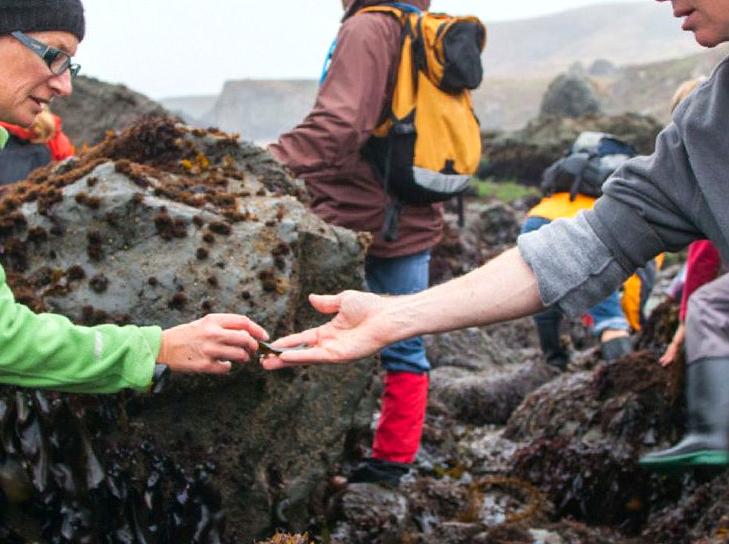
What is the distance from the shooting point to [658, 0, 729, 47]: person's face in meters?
2.63

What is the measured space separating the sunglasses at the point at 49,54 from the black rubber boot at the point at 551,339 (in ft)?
20.5

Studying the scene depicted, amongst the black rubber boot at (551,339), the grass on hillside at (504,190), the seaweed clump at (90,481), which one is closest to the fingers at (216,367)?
the seaweed clump at (90,481)

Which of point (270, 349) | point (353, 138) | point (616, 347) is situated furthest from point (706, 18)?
point (616, 347)

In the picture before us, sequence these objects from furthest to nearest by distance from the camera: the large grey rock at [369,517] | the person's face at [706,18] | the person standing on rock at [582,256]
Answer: the large grey rock at [369,517]
the person standing on rock at [582,256]
the person's face at [706,18]

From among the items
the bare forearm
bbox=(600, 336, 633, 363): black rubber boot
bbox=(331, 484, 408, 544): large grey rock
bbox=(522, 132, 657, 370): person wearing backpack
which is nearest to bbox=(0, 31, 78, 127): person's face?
the bare forearm

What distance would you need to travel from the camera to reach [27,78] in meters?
3.26

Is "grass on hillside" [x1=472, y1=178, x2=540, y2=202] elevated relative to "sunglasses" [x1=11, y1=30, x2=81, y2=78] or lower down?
lower down

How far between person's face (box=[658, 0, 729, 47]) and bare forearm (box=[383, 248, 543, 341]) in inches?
36.0

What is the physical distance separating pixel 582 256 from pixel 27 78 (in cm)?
203

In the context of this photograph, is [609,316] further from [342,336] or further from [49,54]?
[49,54]

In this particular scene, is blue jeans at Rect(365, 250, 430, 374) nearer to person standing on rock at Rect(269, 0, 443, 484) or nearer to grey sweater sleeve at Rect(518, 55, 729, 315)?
person standing on rock at Rect(269, 0, 443, 484)

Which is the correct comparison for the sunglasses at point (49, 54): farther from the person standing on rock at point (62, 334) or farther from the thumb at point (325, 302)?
the thumb at point (325, 302)

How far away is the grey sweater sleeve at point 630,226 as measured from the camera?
2879mm

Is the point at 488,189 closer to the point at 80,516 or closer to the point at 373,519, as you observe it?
the point at 373,519
